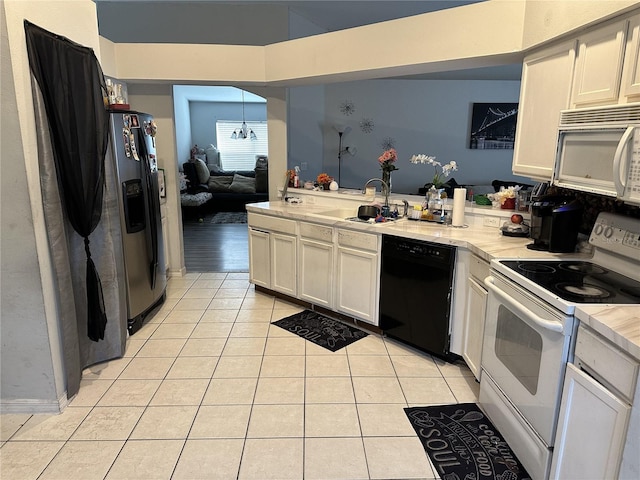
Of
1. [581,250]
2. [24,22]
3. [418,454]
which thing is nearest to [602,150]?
[581,250]

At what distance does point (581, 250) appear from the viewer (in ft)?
8.11

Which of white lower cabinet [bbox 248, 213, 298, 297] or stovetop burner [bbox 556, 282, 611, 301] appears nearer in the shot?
stovetop burner [bbox 556, 282, 611, 301]

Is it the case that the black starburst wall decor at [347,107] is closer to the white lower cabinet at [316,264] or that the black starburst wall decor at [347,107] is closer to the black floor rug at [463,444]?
the white lower cabinet at [316,264]

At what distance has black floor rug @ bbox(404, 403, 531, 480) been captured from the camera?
2010 mm

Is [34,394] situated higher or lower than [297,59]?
lower

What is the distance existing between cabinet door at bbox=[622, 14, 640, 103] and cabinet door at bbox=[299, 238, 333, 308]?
7.37 ft

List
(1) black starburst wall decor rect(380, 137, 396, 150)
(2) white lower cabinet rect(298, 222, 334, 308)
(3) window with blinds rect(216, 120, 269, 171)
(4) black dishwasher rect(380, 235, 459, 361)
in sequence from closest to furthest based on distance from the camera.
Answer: (4) black dishwasher rect(380, 235, 459, 361)
(2) white lower cabinet rect(298, 222, 334, 308)
(1) black starburst wall decor rect(380, 137, 396, 150)
(3) window with blinds rect(216, 120, 269, 171)

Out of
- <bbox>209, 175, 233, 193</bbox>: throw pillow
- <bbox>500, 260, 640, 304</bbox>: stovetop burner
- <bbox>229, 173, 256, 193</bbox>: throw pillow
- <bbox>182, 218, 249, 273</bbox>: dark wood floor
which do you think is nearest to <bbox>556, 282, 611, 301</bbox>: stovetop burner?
<bbox>500, 260, 640, 304</bbox>: stovetop burner

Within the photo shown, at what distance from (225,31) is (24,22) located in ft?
12.0

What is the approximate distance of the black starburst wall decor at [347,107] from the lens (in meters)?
6.51

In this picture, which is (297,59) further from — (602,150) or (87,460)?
(87,460)

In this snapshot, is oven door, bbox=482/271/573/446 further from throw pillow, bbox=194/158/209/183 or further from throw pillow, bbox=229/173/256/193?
throw pillow, bbox=194/158/209/183

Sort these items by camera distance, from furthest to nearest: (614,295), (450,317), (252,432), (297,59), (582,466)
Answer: (297,59)
(450,317)
(252,432)
(614,295)
(582,466)

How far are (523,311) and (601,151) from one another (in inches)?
30.5
